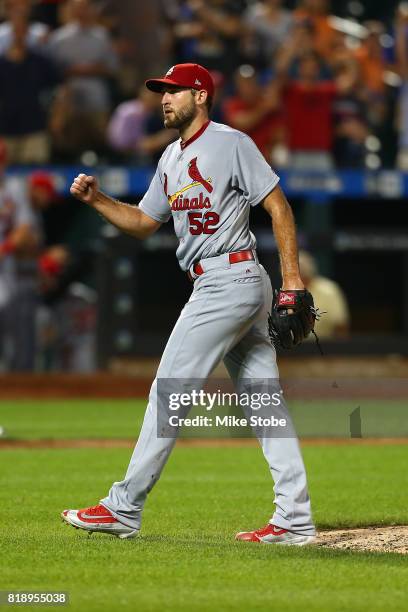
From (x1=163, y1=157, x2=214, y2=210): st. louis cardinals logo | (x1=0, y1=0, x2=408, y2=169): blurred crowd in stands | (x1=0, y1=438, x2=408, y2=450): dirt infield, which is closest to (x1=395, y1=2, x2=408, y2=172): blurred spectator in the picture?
(x1=0, y1=0, x2=408, y2=169): blurred crowd in stands

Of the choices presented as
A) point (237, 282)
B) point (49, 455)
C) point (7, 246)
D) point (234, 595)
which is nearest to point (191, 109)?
point (237, 282)

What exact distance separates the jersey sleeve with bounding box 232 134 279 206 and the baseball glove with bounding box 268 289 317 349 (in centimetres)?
41

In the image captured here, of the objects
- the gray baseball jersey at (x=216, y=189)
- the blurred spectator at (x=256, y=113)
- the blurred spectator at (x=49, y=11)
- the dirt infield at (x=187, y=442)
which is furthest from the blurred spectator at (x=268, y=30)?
the gray baseball jersey at (x=216, y=189)

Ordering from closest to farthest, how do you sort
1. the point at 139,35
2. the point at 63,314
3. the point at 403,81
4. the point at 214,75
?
the point at 63,314, the point at 214,75, the point at 139,35, the point at 403,81

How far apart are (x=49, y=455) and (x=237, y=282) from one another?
4.36 meters

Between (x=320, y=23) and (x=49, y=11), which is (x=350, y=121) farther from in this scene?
(x=49, y=11)

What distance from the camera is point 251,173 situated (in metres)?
5.22

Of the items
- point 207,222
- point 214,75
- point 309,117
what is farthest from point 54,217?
point 207,222

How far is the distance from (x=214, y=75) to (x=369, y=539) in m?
10.4

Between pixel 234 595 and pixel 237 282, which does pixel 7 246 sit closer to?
pixel 237 282

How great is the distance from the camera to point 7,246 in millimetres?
13555

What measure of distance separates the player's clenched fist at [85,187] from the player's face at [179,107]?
415 millimetres

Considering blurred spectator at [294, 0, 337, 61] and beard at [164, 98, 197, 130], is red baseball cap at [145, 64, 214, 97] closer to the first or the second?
beard at [164, 98, 197, 130]

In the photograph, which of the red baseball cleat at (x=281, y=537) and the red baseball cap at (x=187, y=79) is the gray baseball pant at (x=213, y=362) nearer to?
the red baseball cleat at (x=281, y=537)
